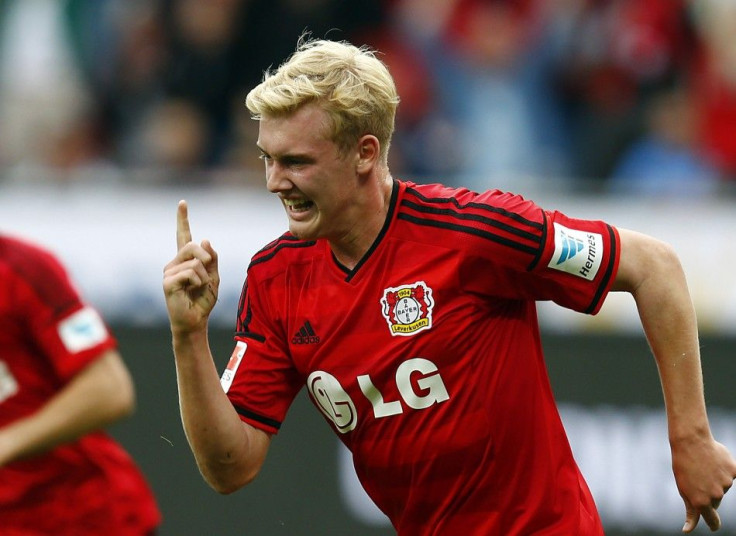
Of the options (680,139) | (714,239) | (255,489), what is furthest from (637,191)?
(255,489)

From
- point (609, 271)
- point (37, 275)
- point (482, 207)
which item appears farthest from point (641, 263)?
point (37, 275)

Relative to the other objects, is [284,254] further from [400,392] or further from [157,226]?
[157,226]

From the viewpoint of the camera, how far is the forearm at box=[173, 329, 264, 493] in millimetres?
3949

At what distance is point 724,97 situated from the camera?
8.41 metres

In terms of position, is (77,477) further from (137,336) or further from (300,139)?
(137,336)

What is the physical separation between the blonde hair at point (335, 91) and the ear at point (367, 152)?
0.02 m

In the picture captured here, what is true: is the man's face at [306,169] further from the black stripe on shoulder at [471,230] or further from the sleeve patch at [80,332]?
the sleeve patch at [80,332]

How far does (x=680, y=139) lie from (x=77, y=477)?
16.4 feet

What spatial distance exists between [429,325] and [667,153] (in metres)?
4.55

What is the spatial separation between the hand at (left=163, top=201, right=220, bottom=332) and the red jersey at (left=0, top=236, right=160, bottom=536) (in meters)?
A: 0.44

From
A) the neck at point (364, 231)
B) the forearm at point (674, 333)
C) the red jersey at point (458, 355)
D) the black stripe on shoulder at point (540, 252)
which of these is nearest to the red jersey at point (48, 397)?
the red jersey at point (458, 355)

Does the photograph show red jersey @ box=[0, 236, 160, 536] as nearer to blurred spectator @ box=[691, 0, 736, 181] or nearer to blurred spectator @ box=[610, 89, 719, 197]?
blurred spectator @ box=[610, 89, 719, 197]

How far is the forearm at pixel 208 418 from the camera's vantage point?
13.0ft

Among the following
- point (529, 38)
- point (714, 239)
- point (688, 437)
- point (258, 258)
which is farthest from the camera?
point (529, 38)
